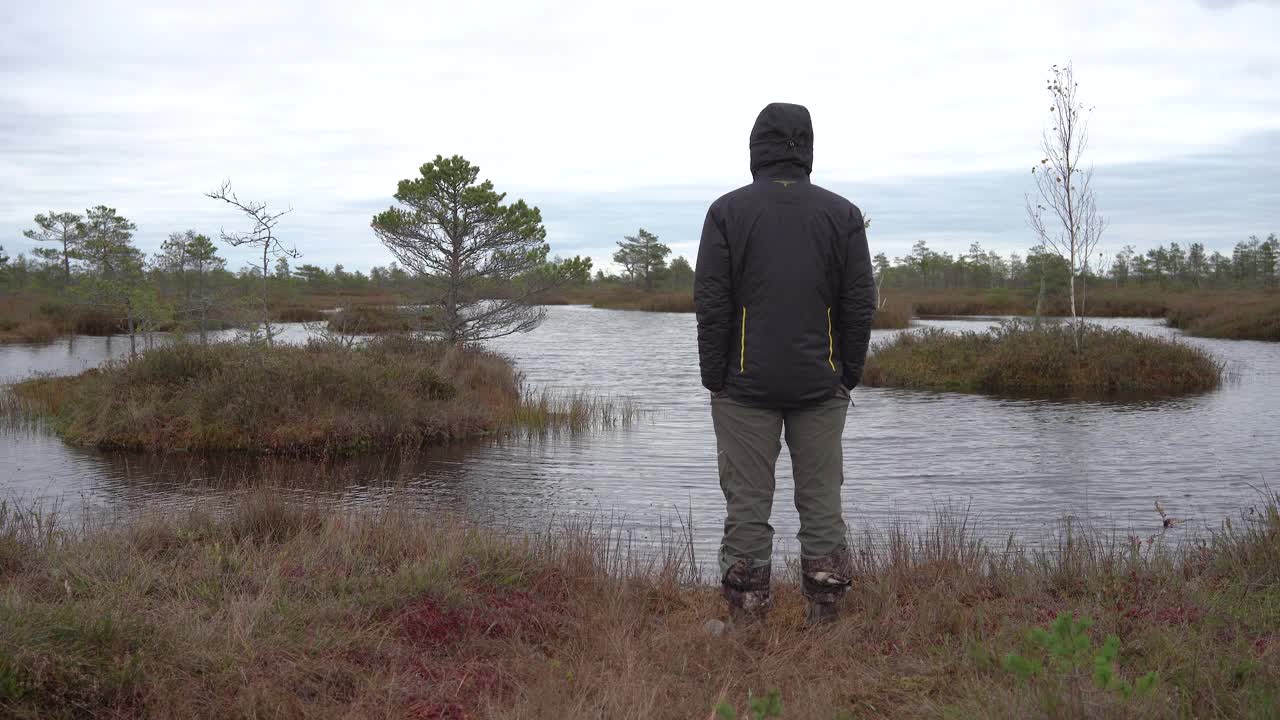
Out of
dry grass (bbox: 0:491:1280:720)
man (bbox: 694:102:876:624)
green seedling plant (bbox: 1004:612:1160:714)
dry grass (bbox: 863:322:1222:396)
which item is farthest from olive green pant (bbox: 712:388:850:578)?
dry grass (bbox: 863:322:1222:396)

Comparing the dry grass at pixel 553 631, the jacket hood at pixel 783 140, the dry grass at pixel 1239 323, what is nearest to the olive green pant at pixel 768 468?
the dry grass at pixel 553 631

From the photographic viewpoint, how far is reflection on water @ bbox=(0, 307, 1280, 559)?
9367mm

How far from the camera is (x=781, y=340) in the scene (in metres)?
4.40

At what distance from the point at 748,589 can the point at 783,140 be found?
220cm

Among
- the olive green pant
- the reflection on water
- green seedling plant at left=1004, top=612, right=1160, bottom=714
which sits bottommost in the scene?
the reflection on water

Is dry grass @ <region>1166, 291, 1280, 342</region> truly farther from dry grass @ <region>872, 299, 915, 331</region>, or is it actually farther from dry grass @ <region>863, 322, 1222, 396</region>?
dry grass @ <region>863, 322, 1222, 396</region>

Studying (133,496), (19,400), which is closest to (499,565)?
(133,496)

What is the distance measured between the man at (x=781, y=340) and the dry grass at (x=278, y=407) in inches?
378

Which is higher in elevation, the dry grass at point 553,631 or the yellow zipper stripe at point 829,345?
the yellow zipper stripe at point 829,345

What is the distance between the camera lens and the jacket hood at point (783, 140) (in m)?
4.52

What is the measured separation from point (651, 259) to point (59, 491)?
345ft

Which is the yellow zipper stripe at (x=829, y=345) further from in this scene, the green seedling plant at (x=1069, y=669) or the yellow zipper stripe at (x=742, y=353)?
the green seedling plant at (x=1069, y=669)

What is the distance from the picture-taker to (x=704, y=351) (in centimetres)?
445

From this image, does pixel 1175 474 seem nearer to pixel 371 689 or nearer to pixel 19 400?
pixel 371 689
